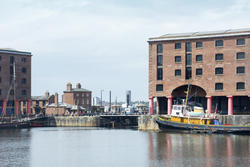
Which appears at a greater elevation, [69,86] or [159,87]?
[69,86]

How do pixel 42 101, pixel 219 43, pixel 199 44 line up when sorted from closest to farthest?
1. pixel 219 43
2. pixel 199 44
3. pixel 42 101

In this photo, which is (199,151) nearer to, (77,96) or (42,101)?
(42,101)

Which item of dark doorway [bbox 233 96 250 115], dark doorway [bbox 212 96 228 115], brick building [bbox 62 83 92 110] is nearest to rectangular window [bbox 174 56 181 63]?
dark doorway [bbox 212 96 228 115]

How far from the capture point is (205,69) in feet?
356

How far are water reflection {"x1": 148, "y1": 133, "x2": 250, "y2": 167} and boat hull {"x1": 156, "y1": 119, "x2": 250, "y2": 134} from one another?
3069 mm

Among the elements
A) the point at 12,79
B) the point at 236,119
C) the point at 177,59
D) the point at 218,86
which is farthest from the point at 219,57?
the point at 12,79

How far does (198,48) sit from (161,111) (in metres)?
19.1

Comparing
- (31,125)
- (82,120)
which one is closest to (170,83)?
(82,120)

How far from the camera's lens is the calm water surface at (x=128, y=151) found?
57.6 meters

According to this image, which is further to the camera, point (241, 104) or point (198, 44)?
point (241, 104)

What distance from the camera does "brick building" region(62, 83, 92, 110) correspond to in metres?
180

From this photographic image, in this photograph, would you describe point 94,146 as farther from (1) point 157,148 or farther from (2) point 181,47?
(2) point 181,47

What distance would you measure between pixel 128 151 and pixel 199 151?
9336 millimetres

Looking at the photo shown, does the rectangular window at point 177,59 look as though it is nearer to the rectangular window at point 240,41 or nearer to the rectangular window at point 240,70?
the rectangular window at point 240,70
